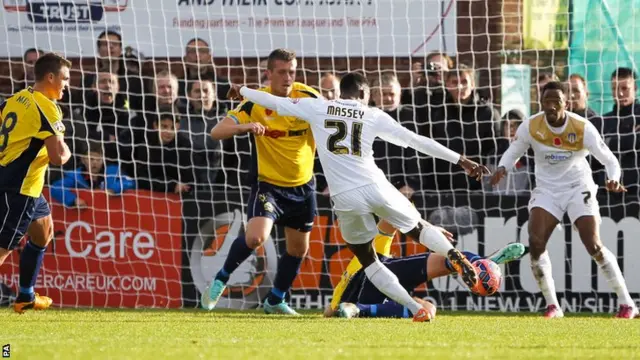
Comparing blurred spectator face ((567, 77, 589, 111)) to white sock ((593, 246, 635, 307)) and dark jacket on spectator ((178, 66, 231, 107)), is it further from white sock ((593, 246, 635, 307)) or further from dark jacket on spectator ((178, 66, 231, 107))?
dark jacket on spectator ((178, 66, 231, 107))

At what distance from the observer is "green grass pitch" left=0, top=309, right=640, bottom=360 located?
6.75 m

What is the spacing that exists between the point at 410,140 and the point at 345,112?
580 mm

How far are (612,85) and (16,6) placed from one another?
6.61 meters

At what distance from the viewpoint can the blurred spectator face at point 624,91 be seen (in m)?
12.0

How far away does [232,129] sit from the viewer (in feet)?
31.8

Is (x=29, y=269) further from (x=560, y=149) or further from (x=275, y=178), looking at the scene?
(x=560, y=149)

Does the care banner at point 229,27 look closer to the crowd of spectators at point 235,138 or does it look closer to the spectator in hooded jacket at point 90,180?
the crowd of spectators at point 235,138

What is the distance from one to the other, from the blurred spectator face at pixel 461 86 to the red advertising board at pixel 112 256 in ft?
9.92

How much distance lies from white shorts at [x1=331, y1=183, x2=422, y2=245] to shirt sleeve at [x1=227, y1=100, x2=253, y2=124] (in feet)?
4.71

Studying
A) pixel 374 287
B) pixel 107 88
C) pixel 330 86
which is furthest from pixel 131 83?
pixel 374 287

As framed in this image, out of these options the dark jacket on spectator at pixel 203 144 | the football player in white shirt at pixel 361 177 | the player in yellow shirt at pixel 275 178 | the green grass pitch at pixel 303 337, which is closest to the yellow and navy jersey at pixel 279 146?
the player in yellow shirt at pixel 275 178

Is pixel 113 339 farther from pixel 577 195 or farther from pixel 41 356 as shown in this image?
pixel 577 195

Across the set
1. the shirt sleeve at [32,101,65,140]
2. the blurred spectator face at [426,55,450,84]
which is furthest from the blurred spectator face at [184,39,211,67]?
the shirt sleeve at [32,101,65,140]

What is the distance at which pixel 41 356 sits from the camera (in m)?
6.52
